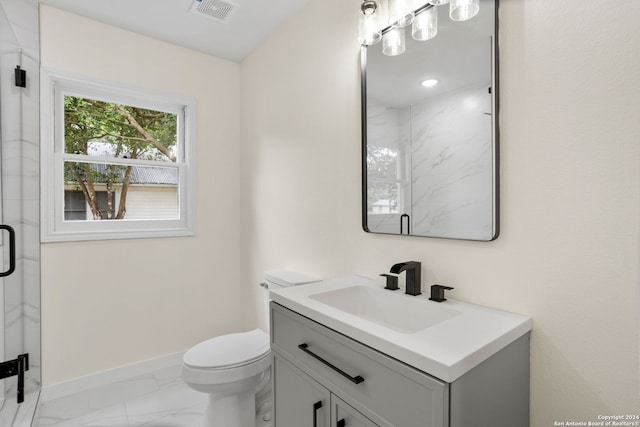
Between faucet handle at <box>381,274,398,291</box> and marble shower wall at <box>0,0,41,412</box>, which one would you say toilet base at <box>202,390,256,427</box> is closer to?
faucet handle at <box>381,274,398,291</box>

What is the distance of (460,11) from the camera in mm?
1158

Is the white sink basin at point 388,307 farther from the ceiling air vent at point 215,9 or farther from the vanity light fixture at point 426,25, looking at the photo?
the ceiling air vent at point 215,9

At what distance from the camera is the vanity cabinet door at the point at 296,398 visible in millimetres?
1079

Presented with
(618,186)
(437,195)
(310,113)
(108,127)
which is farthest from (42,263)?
(618,186)

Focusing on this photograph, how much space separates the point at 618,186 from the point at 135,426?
2.43m

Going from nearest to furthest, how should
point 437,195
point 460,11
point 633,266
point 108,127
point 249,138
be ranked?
point 633,266 < point 460,11 < point 437,195 < point 108,127 < point 249,138

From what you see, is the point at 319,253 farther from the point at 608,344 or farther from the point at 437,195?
the point at 608,344

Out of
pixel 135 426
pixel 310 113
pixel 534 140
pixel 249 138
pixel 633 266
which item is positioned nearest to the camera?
pixel 633 266

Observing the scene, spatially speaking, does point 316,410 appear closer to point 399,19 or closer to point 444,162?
point 444,162

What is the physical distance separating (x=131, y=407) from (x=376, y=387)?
1865mm

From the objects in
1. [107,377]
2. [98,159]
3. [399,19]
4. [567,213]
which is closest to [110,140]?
[98,159]

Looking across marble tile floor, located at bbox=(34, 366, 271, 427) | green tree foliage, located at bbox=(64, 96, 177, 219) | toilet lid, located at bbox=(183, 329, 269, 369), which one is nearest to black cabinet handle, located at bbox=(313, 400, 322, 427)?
toilet lid, located at bbox=(183, 329, 269, 369)

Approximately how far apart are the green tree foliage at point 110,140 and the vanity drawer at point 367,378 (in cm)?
186

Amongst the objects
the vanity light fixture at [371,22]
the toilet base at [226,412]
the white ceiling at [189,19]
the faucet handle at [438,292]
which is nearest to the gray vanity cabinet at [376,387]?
the faucet handle at [438,292]
